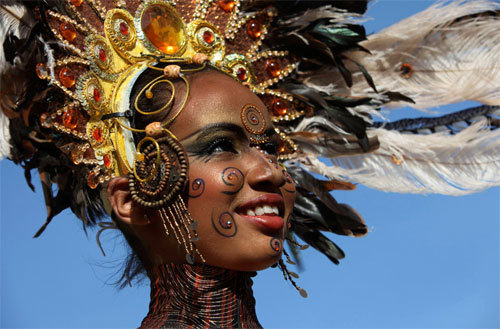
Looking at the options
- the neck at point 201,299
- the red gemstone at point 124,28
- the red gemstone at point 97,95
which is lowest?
the neck at point 201,299

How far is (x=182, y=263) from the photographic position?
12.5ft

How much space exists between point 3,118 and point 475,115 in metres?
3.03

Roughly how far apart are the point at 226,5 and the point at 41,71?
4.30 feet

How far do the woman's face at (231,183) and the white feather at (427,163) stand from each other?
1058 millimetres

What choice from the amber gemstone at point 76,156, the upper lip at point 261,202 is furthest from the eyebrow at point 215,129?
the amber gemstone at point 76,156

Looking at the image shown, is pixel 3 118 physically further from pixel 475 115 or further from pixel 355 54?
pixel 475 115

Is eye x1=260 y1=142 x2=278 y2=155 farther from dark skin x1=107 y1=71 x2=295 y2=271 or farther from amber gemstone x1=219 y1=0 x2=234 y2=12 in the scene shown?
amber gemstone x1=219 y1=0 x2=234 y2=12

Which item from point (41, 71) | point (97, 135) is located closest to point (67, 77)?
point (41, 71)

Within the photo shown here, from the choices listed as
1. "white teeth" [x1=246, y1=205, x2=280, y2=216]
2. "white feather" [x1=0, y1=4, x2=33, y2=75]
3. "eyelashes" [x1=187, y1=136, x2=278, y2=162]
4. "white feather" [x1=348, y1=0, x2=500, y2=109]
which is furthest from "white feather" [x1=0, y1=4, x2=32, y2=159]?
"white feather" [x1=348, y1=0, x2=500, y2=109]

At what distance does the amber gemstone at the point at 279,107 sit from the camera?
4.70 m

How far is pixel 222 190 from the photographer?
11.9ft

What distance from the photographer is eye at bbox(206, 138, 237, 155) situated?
374 cm

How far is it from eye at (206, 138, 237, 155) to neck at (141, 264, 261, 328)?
595mm

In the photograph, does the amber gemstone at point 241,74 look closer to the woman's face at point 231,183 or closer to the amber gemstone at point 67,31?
the woman's face at point 231,183
